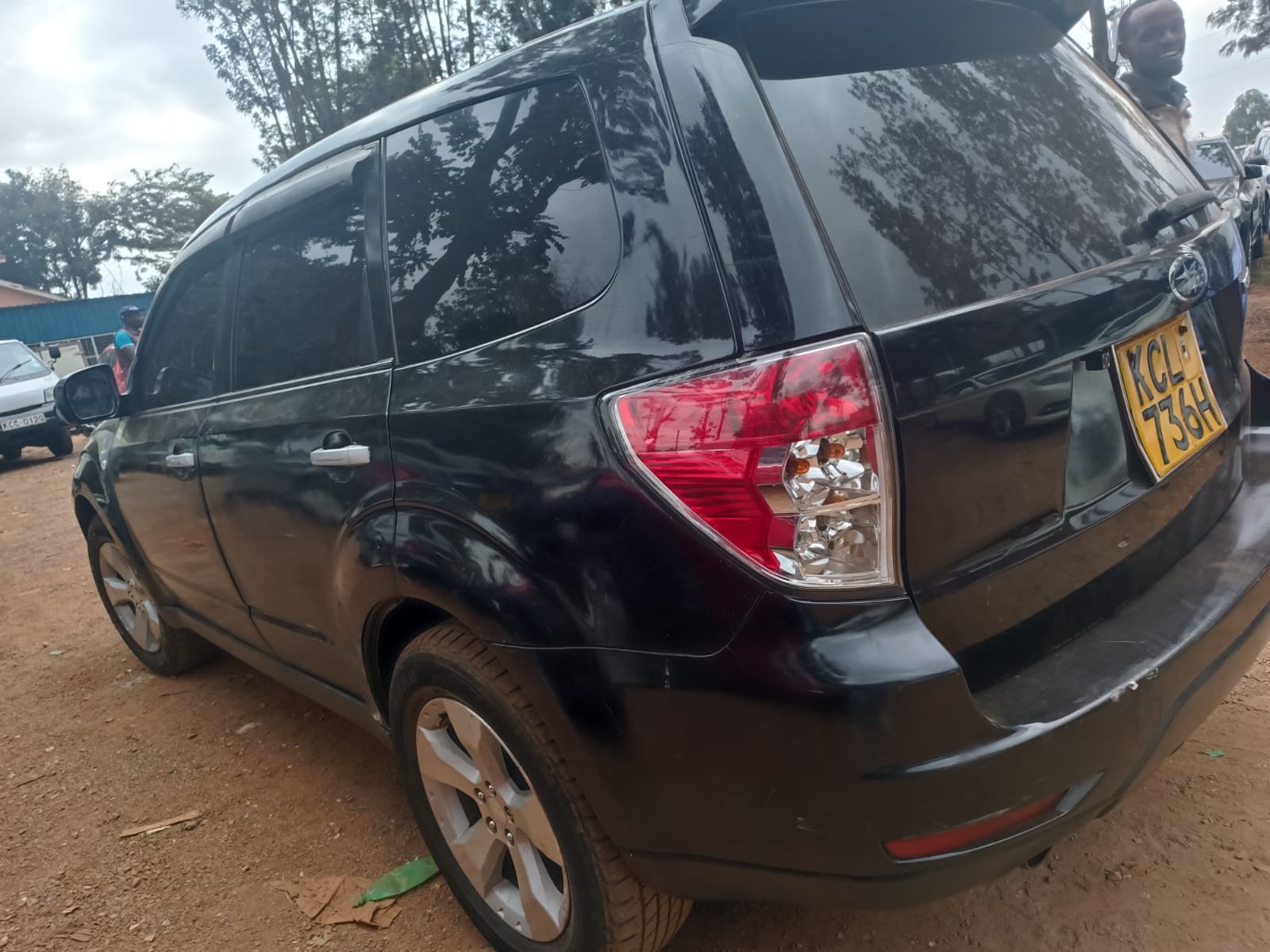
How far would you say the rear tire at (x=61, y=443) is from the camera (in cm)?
1281

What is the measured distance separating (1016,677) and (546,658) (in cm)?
76

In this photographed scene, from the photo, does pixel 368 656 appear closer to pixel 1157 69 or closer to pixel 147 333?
pixel 147 333

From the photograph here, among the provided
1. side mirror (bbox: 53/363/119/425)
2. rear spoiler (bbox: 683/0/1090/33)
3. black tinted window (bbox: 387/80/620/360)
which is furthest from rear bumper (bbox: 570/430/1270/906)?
side mirror (bbox: 53/363/119/425)

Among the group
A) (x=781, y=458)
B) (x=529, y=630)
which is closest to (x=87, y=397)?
(x=529, y=630)

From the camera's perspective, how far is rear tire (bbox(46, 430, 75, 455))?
42.0ft

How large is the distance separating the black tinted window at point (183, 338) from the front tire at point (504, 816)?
4.49ft

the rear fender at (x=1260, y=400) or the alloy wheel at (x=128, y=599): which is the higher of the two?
the rear fender at (x=1260, y=400)

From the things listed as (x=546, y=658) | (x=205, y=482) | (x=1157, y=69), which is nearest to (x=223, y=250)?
(x=205, y=482)

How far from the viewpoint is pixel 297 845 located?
2613 millimetres

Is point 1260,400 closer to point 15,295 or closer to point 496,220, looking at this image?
point 496,220

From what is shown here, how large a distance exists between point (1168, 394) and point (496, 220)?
4.28 ft

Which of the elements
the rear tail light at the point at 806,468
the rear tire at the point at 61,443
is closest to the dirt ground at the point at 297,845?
the rear tail light at the point at 806,468

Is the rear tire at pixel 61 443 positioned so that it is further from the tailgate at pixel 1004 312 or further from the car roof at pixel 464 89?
the tailgate at pixel 1004 312

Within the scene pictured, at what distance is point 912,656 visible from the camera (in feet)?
4.25
